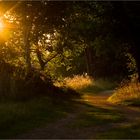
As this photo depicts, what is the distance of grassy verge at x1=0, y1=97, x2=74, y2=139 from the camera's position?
46.5 feet

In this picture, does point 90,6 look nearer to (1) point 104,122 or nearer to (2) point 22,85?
(2) point 22,85

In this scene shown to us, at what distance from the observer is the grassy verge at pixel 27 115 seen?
46.5 feet

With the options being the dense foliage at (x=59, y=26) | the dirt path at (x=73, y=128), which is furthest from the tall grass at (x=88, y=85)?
the dirt path at (x=73, y=128)

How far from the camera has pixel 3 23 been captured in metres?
27.6

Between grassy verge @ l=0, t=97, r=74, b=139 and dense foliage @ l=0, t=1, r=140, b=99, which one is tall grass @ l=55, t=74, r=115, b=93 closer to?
dense foliage @ l=0, t=1, r=140, b=99

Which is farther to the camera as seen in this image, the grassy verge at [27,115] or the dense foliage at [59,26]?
the dense foliage at [59,26]

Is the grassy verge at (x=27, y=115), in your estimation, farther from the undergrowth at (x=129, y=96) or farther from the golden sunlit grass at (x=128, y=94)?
the golden sunlit grass at (x=128, y=94)

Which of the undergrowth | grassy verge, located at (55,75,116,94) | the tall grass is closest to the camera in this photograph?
the undergrowth

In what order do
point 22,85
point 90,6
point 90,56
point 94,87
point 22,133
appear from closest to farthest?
1. point 22,133
2. point 22,85
3. point 90,6
4. point 94,87
5. point 90,56

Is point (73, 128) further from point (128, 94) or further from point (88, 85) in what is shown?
point (88, 85)

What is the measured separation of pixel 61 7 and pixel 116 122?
12783 millimetres

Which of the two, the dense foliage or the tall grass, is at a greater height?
the dense foliage

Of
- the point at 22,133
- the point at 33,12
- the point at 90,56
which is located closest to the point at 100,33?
the point at 33,12

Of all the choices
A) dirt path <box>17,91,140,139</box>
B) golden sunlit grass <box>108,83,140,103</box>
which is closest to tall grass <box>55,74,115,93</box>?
golden sunlit grass <box>108,83,140,103</box>
